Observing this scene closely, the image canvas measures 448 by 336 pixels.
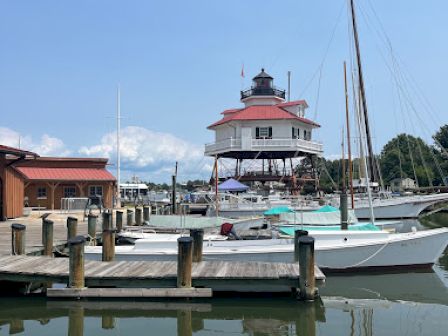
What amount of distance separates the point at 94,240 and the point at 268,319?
968 centimetres

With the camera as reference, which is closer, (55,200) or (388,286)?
(388,286)

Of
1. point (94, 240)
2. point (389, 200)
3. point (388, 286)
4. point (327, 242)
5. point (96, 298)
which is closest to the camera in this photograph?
A: point (96, 298)

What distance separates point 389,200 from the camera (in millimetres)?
38062

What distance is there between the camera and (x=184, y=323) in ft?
36.9

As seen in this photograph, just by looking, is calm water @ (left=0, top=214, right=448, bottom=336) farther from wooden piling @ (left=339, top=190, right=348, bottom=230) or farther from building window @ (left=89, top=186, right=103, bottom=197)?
building window @ (left=89, top=186, right=103, bottom=197)

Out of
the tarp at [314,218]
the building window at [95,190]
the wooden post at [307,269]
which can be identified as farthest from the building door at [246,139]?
the wooden post at [307,269]

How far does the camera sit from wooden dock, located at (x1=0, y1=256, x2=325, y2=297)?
12.1 m

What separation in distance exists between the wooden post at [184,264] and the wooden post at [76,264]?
241 centimetres

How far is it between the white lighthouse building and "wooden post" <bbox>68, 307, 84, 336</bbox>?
3130cm

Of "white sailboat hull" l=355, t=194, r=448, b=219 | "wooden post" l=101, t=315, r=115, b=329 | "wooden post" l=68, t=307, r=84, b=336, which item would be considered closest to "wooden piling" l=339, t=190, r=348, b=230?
"wooden post" l=101, t=315, r=115, b=329

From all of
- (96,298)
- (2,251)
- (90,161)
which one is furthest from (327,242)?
(90,161)

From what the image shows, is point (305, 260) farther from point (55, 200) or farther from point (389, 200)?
point (55, 200)

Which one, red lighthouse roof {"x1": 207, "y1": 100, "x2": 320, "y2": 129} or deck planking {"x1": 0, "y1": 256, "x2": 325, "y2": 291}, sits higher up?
red lighthouse roof {"x1": 207, "y1": 100, "x2": 320, "y2": 129}

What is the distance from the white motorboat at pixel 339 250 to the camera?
51.8 feet
